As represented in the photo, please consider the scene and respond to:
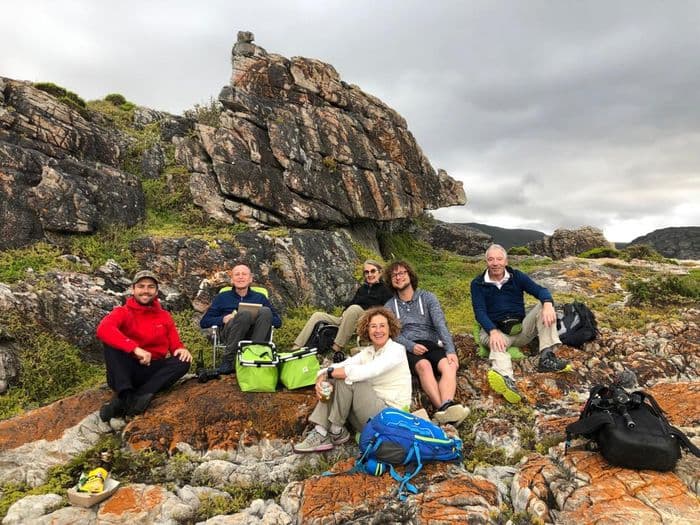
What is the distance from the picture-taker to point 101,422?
20.7 ft

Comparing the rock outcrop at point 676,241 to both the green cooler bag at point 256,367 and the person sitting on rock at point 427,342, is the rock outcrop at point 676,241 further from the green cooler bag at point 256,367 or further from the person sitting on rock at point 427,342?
the green cooler bag at point 256,367

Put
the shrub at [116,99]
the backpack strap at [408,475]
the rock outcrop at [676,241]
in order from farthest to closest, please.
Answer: the rock outcrop at [676,241]
the shrub at [116,99]
the backpack strap at [408,475]

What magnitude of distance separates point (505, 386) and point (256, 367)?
4053 mm

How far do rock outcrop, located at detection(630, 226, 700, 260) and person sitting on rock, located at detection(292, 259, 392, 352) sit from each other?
216 ft

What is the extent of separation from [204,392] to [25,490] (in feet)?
8.07

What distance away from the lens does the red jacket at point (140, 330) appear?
20.5ft

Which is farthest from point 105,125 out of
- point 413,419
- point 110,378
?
point 413,419

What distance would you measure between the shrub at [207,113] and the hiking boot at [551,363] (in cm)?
1689

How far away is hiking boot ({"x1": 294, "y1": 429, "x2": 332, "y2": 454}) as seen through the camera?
5.52 meters

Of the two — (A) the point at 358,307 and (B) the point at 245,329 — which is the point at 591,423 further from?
(B) the point at 245,329

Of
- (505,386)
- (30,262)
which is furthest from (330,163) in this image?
(505,386)

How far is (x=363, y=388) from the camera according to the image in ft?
17.7

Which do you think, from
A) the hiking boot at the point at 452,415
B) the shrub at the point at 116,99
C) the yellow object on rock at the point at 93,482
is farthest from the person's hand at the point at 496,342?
the shrub at the point at 116,99

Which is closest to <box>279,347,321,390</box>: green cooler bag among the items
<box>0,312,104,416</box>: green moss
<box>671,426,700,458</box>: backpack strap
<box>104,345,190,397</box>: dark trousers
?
<box>104,345,190,397</box>: dark trousers
